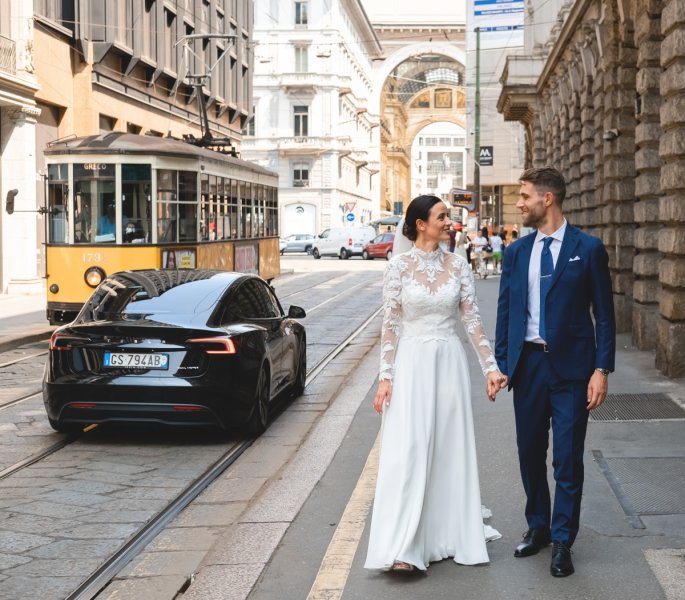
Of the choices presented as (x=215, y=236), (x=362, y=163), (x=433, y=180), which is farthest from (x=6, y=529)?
(x=433, y=180)

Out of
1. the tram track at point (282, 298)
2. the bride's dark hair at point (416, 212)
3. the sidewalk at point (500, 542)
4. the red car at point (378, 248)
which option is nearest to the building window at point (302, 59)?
the red car at point (378, 248)

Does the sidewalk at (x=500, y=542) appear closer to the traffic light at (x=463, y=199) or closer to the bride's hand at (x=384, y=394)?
the bride's hand at (x=384, y=394)

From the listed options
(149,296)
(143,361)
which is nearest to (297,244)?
(149,296)

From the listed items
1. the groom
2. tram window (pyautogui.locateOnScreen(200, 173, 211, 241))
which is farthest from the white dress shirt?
tram window (pyautogui.locateOnScreen(200, 173, 211, 241))

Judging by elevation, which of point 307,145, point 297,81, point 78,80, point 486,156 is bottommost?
point 486,156

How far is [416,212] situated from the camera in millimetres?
5484

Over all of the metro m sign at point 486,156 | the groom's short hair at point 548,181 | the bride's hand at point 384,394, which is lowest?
the bride's hand at point 384,394

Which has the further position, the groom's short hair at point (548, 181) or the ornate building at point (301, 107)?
the ornate building at point (301, 107)

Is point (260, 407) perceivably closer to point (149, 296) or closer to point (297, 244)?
point (149, 296)

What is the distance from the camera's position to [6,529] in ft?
21.3

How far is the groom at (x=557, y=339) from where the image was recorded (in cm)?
536

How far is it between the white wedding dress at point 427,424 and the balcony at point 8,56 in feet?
77.4

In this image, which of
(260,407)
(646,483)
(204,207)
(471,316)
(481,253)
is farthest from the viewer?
(481,253)

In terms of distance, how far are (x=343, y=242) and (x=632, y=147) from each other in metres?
42.8
